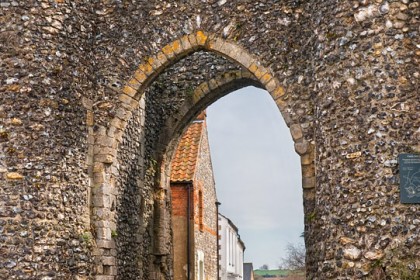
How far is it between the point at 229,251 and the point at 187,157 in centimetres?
1557

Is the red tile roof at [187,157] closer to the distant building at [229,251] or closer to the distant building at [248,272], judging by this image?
the distant building at [229,251]

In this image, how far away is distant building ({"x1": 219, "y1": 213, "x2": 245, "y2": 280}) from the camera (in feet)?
104

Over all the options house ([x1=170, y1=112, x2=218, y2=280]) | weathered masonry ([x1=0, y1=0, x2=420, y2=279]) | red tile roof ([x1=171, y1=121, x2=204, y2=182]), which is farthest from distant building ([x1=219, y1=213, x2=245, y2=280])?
weathered masonry ([x1=0, y1=0, x2=420, y2=279])

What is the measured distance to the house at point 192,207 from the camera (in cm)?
1795

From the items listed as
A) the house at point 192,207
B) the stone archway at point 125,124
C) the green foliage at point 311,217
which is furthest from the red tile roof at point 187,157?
the green foliage at point 311,217

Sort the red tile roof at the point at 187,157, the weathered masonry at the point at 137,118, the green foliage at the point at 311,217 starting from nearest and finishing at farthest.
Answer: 1. the weathered masonry at the point at 137,118
2. the green foliage at the point at 311,217
3. the red tile roof at the point at 187,157

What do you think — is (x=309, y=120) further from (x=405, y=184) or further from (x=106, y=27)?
(x=106, y=27)

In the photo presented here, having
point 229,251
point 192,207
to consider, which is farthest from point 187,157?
point 229,251

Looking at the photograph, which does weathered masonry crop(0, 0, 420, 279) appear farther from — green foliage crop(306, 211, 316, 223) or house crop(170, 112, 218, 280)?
house crop(170, 112, 218, 280)

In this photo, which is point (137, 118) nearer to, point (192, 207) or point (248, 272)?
point (192, 207)

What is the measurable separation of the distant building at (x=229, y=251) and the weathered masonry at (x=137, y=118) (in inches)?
723

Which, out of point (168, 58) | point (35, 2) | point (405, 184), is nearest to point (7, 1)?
point (35, 2)

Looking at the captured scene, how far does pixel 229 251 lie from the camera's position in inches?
1331

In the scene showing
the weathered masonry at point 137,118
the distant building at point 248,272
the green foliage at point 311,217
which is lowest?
the distant building at point 248,272
